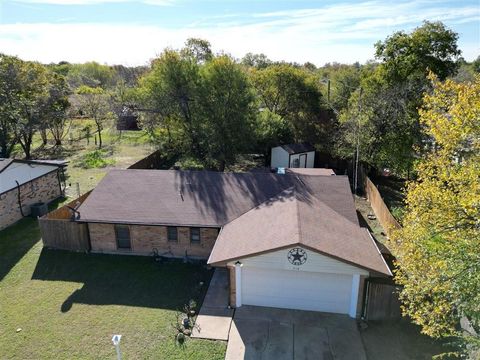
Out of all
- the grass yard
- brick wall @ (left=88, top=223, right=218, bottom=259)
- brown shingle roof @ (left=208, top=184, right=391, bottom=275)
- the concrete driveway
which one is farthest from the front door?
the concrete driveway

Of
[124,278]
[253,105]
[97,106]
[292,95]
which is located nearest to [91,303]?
[124,278]

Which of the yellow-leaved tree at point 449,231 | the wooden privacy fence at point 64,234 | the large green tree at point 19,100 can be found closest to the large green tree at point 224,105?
the wooden privacy fence at point 64,234

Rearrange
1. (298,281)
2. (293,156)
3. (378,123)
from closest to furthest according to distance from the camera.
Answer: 1. (298,281)
2. (378,123)
3. (293,156)

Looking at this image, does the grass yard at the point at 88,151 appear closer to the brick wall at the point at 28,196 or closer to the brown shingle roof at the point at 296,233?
the brick wall at the point at 28,196

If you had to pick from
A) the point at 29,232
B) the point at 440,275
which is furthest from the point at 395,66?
the point at 29,232

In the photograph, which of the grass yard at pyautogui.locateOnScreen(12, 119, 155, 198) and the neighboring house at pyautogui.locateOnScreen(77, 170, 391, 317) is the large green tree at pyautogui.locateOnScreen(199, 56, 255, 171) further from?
the grass yard at pyautogui.locateOnScreen(12, 119, 155, 198)

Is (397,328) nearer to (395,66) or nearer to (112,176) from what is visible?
(112,176)

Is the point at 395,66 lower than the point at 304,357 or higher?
higher

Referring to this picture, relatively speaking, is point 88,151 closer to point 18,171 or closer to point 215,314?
point 18,171
